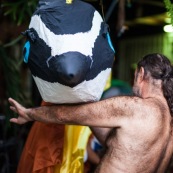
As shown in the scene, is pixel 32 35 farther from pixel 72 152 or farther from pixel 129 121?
pixel 72 152

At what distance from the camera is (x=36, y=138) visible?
2924mm

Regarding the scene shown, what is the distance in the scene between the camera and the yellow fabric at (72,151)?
2.90 meters

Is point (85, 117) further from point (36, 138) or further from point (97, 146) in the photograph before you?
point (97, 146)

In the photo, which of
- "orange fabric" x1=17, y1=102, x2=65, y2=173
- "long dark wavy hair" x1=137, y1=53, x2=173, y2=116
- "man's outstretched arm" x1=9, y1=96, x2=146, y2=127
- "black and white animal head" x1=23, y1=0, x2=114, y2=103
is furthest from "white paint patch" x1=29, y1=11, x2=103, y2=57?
"orange fabric" x1=17, y1=102, x2=65, y2=173

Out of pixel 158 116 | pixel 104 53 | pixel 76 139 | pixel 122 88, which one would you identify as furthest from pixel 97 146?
pixel 104 53

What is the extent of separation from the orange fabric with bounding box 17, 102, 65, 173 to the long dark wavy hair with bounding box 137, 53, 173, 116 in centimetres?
65

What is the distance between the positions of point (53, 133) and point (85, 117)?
1.56ft

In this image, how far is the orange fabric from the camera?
2.81 m

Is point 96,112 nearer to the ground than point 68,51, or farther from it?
nearer to the ground

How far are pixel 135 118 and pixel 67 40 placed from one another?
0.62m

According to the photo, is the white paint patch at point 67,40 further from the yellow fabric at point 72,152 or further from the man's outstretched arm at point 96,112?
the yellow fabric at point 72,152

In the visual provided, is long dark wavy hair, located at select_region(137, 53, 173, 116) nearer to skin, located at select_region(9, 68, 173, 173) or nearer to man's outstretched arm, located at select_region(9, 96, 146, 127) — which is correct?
skin, located at select_region(9, 68, 173, 173)

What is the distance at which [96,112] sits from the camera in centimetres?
249

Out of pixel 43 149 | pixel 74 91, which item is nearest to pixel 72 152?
pixel 43 149
